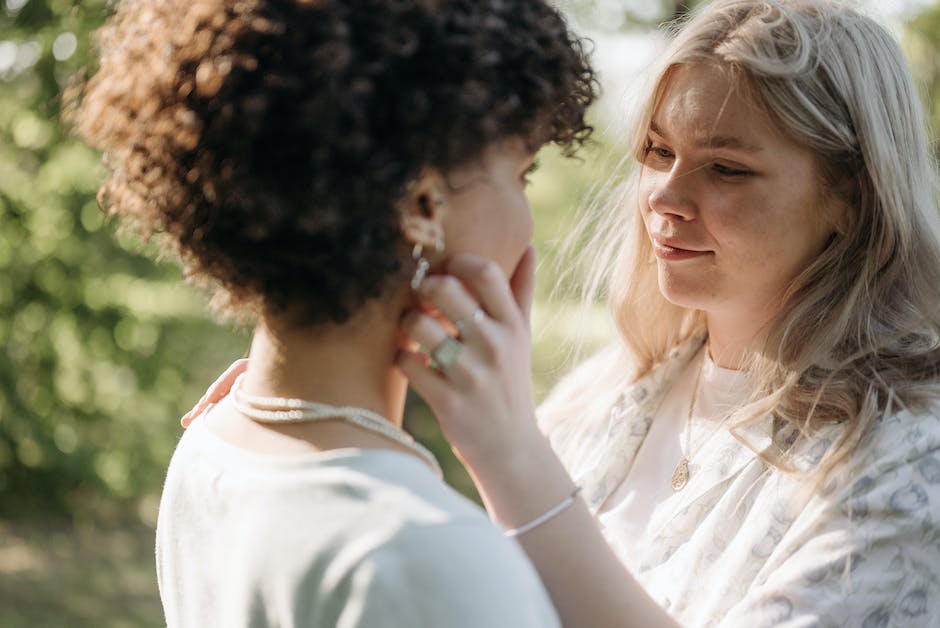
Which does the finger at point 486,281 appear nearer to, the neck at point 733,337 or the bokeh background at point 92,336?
the neck at point 733,337

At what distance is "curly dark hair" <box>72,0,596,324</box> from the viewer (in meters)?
1.21

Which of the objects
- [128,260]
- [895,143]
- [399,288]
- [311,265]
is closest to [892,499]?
[895,143]

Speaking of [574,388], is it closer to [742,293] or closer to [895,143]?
[742,293]

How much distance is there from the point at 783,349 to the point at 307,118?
134 cm

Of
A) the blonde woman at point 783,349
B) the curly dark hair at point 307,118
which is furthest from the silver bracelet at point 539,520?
the curly dark hair at point 307,118

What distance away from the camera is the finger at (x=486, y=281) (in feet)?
4.58

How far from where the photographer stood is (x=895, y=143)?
2.19 m

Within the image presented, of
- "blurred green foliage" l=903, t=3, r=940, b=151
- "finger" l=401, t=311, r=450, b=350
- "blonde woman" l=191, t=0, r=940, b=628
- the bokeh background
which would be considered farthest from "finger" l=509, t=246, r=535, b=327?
"blurred green foliage" l=903, t=3, r=940, b=151

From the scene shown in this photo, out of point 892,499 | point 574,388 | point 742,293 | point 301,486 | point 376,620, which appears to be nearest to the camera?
point 376,620

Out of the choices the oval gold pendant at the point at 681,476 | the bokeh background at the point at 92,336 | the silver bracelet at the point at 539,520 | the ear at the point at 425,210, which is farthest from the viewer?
the bokeh background at the point at 92,336

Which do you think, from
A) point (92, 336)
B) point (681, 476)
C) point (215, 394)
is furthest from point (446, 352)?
point (92, 336)

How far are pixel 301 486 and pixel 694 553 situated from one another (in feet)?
3.63

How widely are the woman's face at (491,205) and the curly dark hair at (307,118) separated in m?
0.02

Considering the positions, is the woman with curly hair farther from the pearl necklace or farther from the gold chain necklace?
the gold chain necklace
